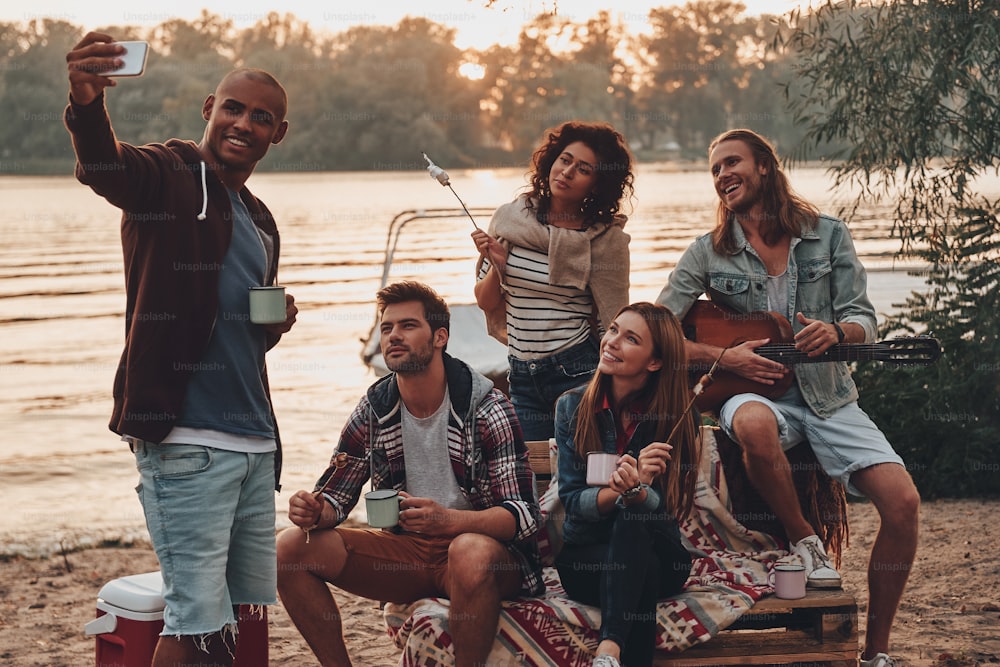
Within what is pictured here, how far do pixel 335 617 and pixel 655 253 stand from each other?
1095 inches

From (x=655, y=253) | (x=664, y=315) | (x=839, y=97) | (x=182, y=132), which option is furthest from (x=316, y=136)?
(x=664, y=315)

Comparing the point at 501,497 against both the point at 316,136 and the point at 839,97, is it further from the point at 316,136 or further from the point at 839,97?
the point at 316,136

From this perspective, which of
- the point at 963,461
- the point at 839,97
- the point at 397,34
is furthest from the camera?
the point at 397,34

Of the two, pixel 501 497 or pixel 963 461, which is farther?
pixel 963 461

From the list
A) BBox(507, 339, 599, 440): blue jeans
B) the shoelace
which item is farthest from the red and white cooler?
the shoelace

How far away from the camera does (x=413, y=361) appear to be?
412cm

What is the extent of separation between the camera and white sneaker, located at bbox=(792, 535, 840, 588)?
4.39 m

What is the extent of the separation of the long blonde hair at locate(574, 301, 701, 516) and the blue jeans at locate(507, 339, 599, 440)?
578 millimetres

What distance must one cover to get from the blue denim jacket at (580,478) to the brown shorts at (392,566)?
43cm

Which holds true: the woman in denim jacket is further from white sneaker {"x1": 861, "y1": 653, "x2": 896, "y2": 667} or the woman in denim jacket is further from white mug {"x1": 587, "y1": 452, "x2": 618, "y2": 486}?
white sneaker {"x1": 861, "y1": 653, "x2": 896, "y2": 667}

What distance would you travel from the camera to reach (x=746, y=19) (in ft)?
238

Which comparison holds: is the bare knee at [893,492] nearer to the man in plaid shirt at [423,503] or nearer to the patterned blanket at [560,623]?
the patterned blanket at [560,623]

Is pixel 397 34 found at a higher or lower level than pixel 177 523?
higher

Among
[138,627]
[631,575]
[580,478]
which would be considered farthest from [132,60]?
[631,575]
